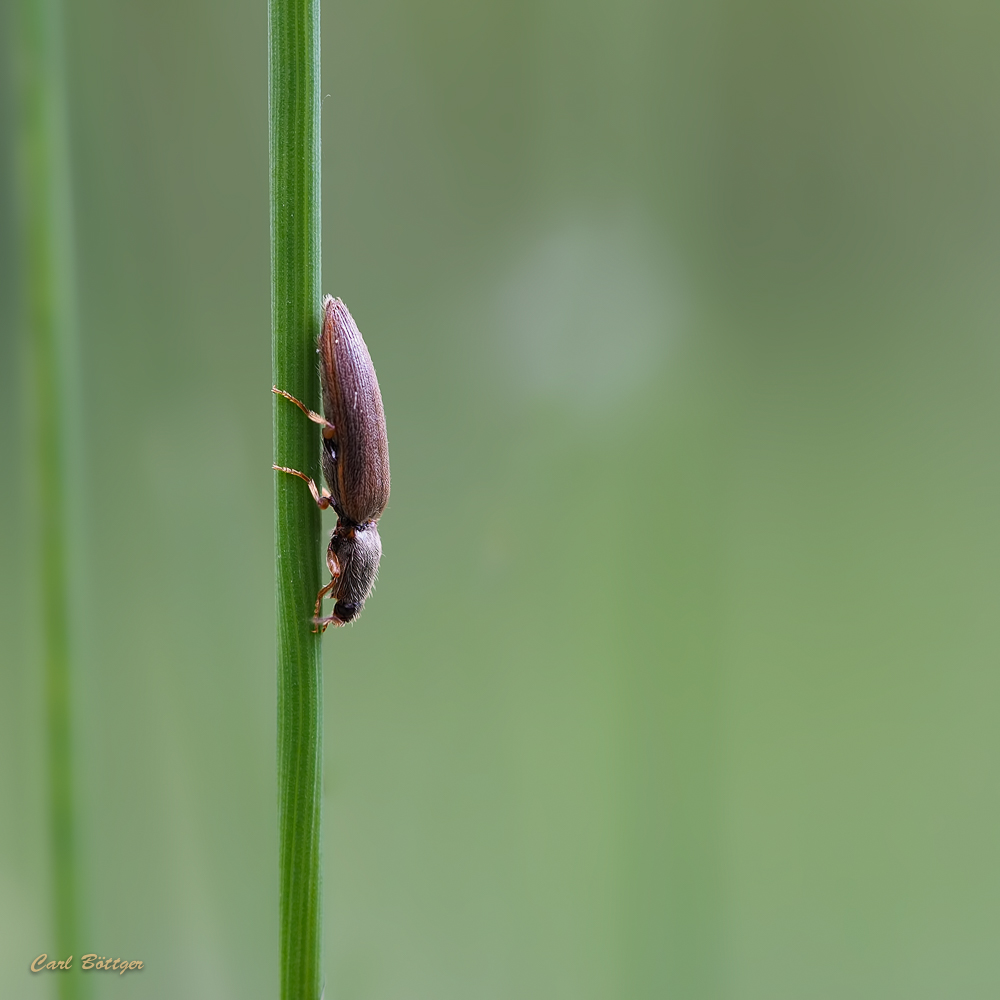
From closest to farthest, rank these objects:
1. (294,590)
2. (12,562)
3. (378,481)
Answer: (294,590)
(378,481)
(12,562)

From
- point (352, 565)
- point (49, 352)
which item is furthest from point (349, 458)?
point (49, 352)

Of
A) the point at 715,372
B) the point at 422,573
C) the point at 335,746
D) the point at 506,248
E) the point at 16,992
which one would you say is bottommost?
the point at 16,992

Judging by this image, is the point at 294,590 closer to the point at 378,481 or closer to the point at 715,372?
the point at 378,481

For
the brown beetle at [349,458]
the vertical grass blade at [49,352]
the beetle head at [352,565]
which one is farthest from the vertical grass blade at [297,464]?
the vertical grass blade at [49,352]

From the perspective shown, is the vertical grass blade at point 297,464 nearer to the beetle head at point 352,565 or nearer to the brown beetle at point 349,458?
the brown beetle at point 349,458

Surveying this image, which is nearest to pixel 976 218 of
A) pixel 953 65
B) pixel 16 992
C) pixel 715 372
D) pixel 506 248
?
pixel 953 65

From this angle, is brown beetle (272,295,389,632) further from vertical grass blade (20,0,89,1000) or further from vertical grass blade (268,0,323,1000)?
vertical grass blade (20,0,89,1000)
